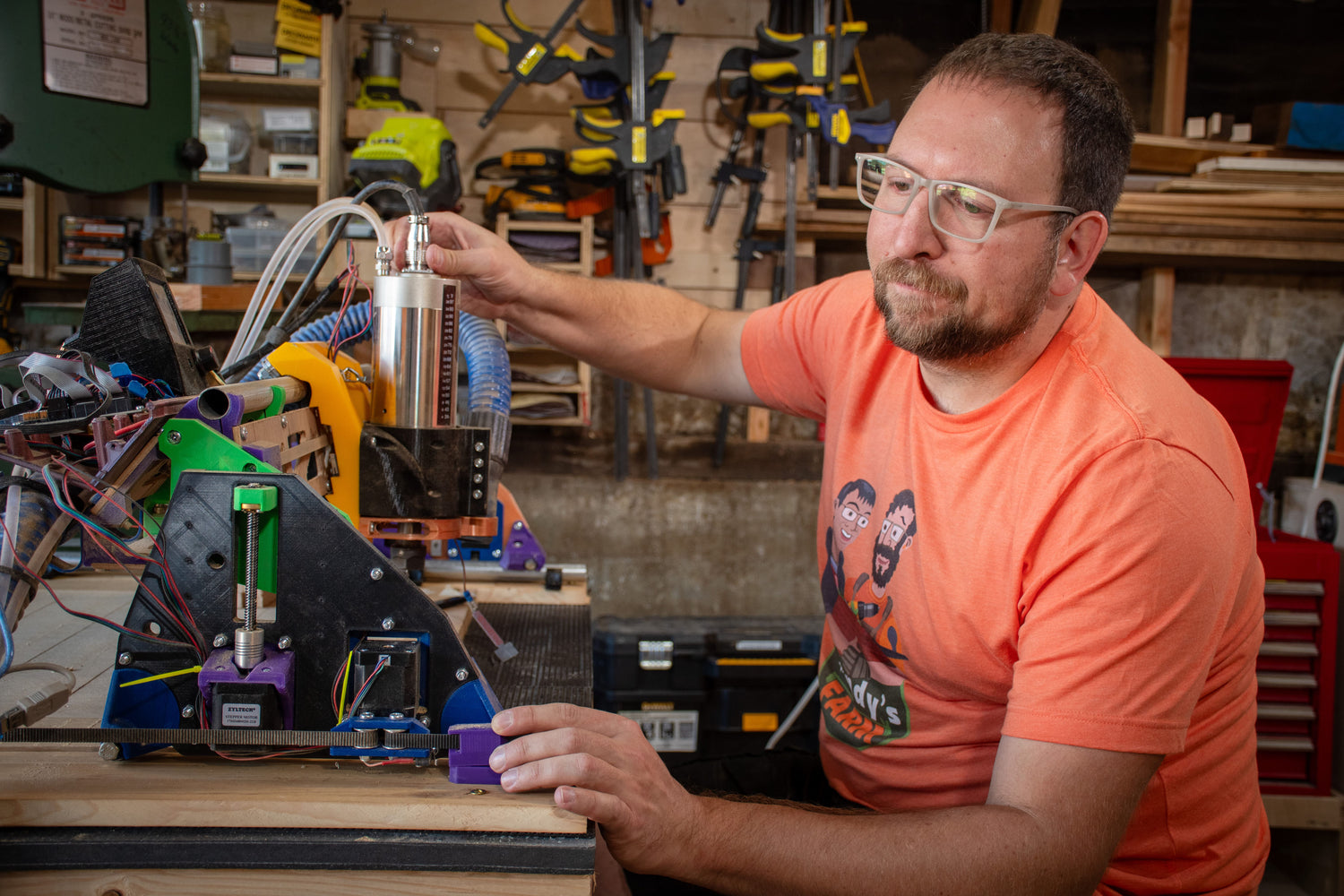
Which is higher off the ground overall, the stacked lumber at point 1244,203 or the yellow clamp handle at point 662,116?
the yellow clamp handle at point 662,116

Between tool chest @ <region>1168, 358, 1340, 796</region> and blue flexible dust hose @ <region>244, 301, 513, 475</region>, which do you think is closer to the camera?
blue flexible dust hose @ <region>244, 301, 513, 475</region>

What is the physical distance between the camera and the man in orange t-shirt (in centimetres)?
88

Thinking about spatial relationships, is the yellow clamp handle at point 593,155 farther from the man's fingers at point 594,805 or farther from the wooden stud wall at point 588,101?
the man's fingers at point 594,805

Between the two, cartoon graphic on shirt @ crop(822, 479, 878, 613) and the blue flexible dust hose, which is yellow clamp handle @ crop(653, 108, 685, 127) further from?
cartoon graphic on shirt @ crop(822, 479, 878, 613)

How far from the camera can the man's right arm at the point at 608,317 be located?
1.40 meters

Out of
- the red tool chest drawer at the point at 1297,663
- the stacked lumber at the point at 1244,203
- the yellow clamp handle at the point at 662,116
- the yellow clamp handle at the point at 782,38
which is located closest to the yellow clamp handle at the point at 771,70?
the yellow clamp handle at the point at 782,38

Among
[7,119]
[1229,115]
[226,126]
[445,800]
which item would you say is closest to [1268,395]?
[1229,115]

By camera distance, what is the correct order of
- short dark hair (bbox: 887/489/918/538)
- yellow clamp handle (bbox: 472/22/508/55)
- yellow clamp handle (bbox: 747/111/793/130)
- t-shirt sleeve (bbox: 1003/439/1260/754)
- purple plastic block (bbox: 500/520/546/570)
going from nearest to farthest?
t-shirt sleeve (bbox: 1003/439/1260/754) < short dark hair (bbox: 887/489/918/538) < purple plastic block (bbox: 500/520/546/570) < yellow clamp handle (bbox: 472/22/508/55) < yellow clamp handle (bbox: 747/111/793/130)

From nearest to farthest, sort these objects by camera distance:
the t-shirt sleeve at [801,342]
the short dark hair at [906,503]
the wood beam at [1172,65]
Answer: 1. the short dark hair at [906,503]
2. the t-shirt sleeve at [801,342]
3. the wood beam at [1172,65]

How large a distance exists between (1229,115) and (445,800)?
370 cm

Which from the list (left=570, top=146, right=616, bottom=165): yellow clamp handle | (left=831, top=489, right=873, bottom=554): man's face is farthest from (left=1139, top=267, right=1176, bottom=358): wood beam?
(left=831, top=489, right=873, bottom=554): man's face

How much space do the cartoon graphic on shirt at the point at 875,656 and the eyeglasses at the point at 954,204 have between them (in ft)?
1.13

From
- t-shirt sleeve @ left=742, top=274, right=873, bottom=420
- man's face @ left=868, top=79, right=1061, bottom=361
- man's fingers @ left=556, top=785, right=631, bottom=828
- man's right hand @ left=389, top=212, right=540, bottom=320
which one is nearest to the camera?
man's fingers @ left=556, top=785, right=631, bottom=828

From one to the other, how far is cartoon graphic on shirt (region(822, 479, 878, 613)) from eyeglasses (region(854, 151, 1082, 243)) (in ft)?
1.25
